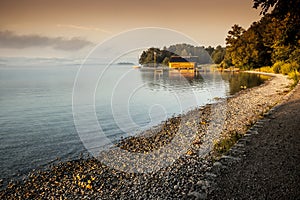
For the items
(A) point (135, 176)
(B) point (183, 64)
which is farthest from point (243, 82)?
(B) point (183, 64)

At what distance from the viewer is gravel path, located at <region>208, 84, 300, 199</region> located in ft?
15.5

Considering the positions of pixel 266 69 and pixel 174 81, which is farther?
pixel 266 69

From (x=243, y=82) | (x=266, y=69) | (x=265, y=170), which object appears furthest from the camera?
(x=266, y=69)

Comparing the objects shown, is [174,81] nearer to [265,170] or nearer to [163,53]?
[163,53]

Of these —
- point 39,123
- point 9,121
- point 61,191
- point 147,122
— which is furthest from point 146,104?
point 61,191

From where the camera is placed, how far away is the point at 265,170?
5.67 metres

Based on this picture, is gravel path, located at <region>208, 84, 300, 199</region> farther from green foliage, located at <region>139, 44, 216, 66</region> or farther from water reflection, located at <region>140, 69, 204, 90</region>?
water reflection, located at <region>140, 69, 204, 90</region>

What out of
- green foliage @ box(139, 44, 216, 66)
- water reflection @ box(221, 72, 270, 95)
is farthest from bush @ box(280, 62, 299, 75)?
green foliage @ box(139, 44, 216, 66)

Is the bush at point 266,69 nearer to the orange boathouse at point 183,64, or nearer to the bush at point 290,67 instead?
the bush at point 290,67

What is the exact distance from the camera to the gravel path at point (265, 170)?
4738 millimetres

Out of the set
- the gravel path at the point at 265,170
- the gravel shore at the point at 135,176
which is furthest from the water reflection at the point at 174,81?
the gravel path at the point at 265,170

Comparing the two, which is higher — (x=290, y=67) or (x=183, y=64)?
(x=183, y=64)

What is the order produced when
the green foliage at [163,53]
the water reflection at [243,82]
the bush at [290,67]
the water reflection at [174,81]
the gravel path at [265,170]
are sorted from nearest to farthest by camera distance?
the gravel path at [265,170] → the water reflection at [243,82] → the bush at [290,67] → the green foliage at [163,53] → the water reflection at [174,81]

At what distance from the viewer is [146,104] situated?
2627cm
